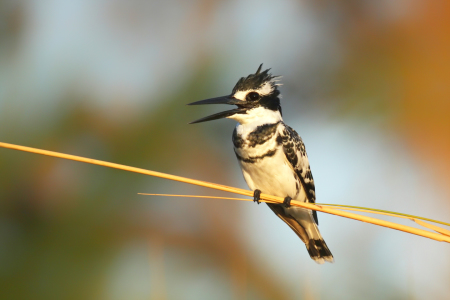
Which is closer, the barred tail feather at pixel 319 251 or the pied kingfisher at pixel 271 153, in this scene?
the pied kingfisher at pixel 271 153

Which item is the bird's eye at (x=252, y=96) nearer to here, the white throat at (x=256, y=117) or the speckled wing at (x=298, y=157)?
the white throat at (x=256, y=117)

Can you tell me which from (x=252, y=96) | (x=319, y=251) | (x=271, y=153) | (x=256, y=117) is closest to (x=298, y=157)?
(x=271, y=153)

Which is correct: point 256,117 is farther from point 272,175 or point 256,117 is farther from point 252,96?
point 272,175

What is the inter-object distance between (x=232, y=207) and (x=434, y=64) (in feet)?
10.9

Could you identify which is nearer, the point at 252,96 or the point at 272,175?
the point at 272,175

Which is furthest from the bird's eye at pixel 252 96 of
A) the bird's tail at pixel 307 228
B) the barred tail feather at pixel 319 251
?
the barred tail feather at pixel 319 251

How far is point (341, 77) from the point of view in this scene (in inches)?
273

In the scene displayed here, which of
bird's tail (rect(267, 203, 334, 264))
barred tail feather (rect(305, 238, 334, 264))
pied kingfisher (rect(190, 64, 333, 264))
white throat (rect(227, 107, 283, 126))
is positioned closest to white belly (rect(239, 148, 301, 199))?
pied kingfisher (rect(190, 64, 333, 264))

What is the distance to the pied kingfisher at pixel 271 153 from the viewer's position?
3.30 meters

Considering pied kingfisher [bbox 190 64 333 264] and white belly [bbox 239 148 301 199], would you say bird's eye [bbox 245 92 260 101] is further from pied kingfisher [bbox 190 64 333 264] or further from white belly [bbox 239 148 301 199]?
white belly [bbox 239 148 301 199]

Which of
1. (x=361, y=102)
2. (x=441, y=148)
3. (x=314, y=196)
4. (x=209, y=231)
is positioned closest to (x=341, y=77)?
(x=361, y=102)

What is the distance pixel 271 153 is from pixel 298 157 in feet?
0.75

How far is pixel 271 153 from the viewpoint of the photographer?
329 centimetres

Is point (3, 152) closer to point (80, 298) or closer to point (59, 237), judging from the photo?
point (59, 237)
